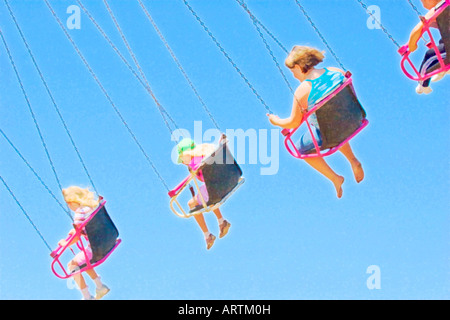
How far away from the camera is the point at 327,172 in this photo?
1005 cm

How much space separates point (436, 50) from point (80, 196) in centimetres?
472

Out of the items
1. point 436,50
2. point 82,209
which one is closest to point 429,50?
point 436,50

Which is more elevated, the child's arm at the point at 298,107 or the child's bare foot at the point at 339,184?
the child's arm at the point at 298,107

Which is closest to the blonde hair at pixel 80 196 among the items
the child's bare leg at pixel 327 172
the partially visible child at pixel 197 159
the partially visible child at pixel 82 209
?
the partially visible child at pixel 82 209

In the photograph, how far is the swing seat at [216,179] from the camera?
10180 mm

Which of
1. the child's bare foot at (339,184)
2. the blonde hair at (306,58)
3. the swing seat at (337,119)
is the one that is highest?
the blonde hair at (306,58)

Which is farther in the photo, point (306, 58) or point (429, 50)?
point (306, 58)

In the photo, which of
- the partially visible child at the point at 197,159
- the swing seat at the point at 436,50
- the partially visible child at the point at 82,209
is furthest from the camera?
the partially visible child at the point at 82,209

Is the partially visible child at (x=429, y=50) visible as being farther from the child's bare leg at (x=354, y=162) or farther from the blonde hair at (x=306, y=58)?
the blonde hair at (x=306, y=58)

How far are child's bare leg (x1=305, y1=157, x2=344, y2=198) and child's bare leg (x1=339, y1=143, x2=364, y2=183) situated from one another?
20 centimetres

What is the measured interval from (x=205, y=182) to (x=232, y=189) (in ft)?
1.11

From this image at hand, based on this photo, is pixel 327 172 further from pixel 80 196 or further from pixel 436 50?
pixel 80 196

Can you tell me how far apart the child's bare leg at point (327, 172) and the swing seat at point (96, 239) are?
247cm

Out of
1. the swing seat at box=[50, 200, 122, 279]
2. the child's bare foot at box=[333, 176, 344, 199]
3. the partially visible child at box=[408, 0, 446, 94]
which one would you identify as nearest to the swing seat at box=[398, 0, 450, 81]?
the partially visible child at box=[408, 0, 446, 94]
